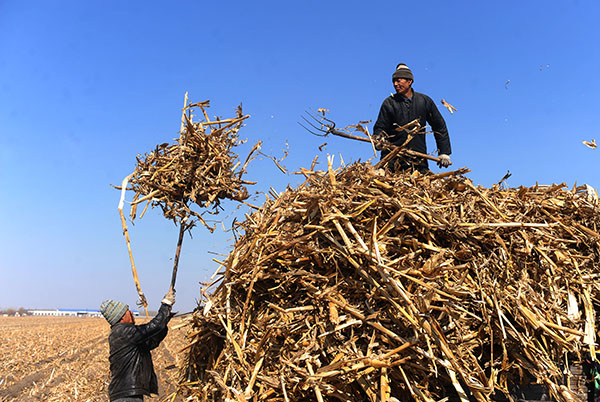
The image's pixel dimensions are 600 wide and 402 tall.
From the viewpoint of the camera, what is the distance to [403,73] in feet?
17.3

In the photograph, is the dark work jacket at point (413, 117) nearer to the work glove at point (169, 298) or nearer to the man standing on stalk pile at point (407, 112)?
the man standing on stalk pile at point (407, 112)

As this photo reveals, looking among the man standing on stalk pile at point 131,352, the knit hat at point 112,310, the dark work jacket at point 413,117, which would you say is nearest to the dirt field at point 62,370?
the man standing on stalk pile at point 131,352

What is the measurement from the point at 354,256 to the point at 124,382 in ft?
9.31

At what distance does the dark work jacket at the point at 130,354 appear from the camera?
14.9 feet

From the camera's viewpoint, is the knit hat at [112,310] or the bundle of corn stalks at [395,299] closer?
the bundle of corn stalks at [395,299]

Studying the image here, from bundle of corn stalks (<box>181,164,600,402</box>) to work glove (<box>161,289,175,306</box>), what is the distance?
0.80 meters

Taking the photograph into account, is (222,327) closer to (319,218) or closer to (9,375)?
(319,218)

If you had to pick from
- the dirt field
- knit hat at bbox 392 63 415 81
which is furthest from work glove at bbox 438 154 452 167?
the dirt field

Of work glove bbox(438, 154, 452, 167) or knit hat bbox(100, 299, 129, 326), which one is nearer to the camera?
knit hat bbox(100, 299, 129, 326)

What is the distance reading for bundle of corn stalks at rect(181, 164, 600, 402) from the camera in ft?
9.62

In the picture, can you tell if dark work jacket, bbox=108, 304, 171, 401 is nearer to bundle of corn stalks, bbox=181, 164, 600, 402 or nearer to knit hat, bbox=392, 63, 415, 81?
bundle of corn stalks, bbox=181, 164, 600, 402

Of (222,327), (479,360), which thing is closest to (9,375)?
(222,327)

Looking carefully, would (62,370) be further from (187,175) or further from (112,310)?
(187,175)

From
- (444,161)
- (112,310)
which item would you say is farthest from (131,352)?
(444,161)
